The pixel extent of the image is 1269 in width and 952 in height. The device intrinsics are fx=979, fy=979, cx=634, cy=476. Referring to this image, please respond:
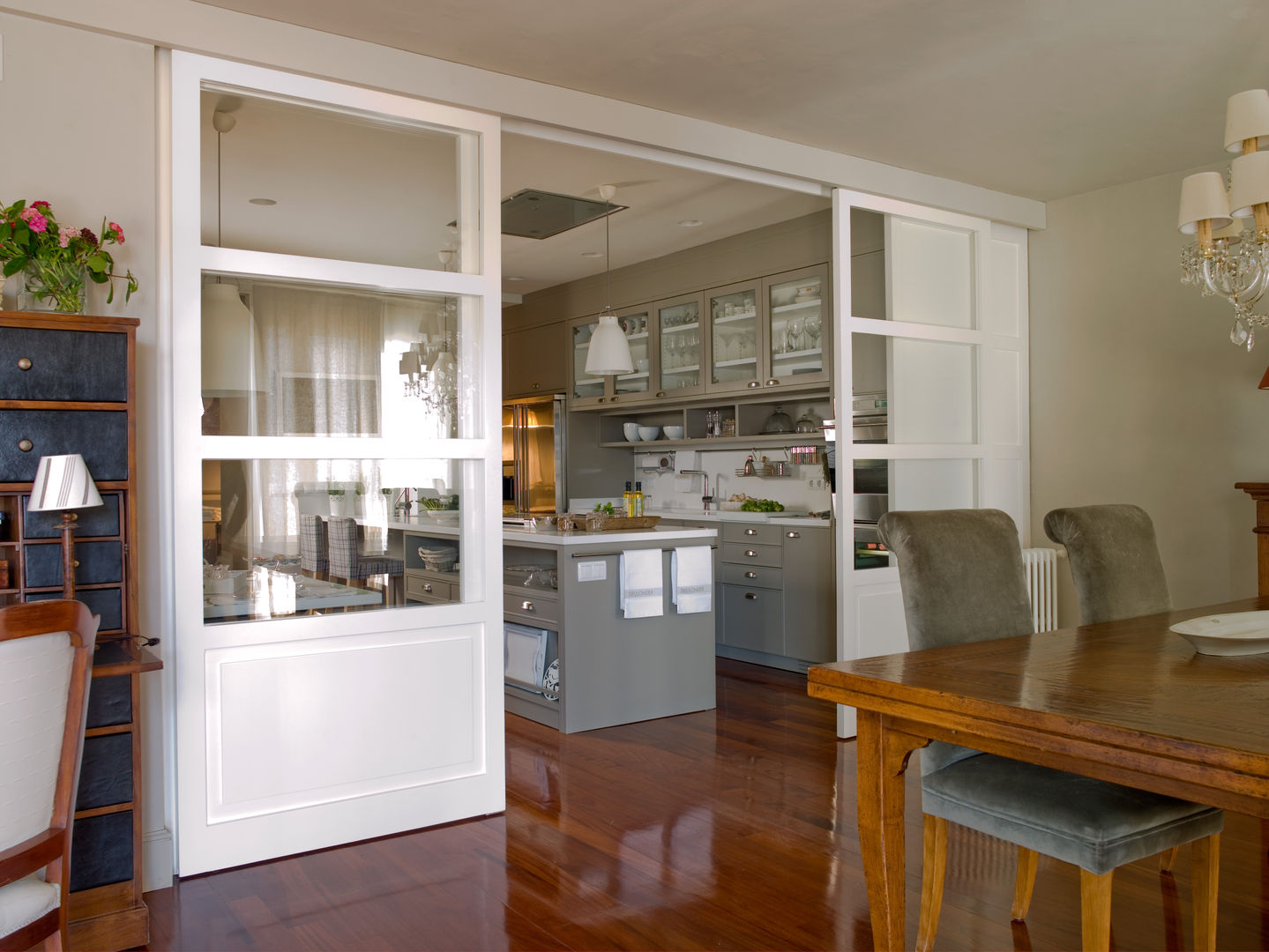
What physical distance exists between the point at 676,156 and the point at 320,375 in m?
1.76

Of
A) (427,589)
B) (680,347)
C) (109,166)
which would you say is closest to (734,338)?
(680,347)

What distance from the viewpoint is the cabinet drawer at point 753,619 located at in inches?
221

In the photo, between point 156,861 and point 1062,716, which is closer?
point 1062,716

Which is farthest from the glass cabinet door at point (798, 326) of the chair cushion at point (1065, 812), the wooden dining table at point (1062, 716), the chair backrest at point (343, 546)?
the chair cushion at point (1065, 812)

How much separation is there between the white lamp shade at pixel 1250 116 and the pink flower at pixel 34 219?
3046 millimetres

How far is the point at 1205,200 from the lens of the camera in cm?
259

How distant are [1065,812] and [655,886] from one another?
4.02ft

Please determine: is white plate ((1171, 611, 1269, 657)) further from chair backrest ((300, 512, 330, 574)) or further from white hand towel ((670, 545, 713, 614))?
white hand towel ((670, 545, 713, 614))

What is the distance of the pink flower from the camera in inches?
98.8

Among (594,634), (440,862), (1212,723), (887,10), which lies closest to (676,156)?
(887,10)

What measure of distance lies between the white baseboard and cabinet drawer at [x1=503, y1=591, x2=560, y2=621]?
1.91 m

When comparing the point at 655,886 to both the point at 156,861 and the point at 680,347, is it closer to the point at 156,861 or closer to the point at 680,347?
the point at 156,861

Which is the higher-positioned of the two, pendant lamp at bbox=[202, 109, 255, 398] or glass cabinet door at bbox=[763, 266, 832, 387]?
glass cabinet door at bbox=[763, 266, 832, 387]

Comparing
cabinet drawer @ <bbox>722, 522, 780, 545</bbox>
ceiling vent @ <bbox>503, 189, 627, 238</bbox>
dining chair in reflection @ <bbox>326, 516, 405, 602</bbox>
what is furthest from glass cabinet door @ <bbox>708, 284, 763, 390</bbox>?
dining chair in reflection @ <bbox>326, 516, 405, 602</bbox>
